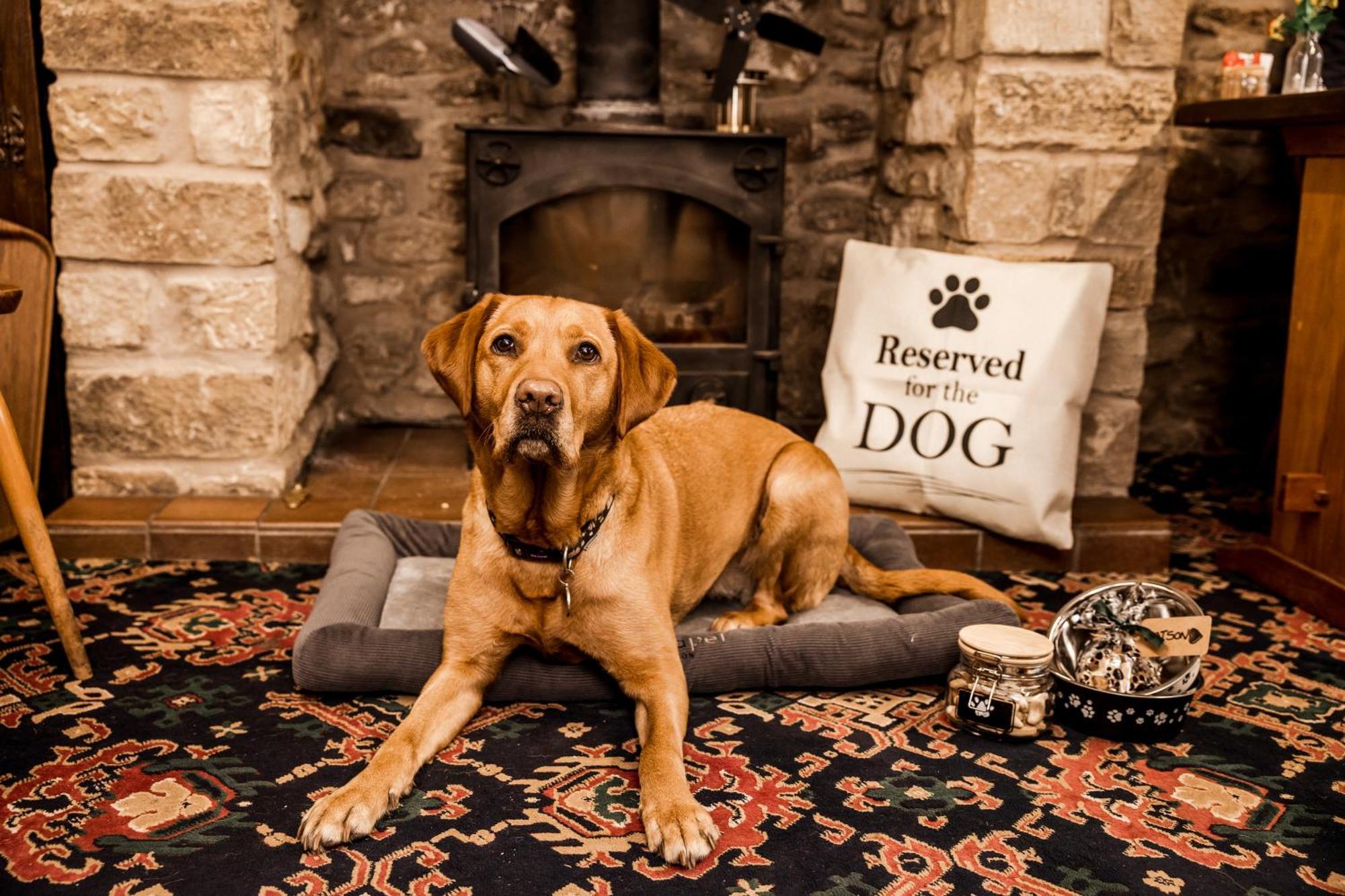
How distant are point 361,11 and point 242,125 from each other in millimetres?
1114

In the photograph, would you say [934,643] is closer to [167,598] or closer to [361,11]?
[167,598]

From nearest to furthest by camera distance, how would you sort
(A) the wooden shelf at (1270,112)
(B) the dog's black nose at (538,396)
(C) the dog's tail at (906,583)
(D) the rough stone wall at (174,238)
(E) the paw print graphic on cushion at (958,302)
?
(B) the dog's black nose at (538,396) < (C) the dog's tail at (906,583) < (A) the wooden shelf at (1270,112) < (D) the rough stone wall at (174,238) < (E) the paw print graphic on cushion at (958,302)

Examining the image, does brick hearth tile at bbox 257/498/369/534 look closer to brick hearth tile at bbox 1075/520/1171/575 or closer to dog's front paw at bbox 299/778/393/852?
dog's front paw at bbox 299/778/393/852

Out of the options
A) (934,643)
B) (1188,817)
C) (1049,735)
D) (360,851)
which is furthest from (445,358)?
(1188,817)

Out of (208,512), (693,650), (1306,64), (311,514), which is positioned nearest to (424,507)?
(311,514)

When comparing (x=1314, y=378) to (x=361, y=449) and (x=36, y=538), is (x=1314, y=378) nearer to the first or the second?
(x=361, y=449)

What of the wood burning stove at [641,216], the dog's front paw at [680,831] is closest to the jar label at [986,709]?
the dog's front paw at [680,831]

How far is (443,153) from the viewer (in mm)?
4188

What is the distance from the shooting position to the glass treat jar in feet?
11.1

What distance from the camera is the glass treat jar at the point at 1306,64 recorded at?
340 centimetres

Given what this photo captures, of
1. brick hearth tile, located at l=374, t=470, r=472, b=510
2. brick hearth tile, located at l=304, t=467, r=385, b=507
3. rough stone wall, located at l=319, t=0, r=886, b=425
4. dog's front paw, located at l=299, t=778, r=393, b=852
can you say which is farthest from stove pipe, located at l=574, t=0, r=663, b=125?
dog's front paw, located at l=299, t=778, r=393, b=852

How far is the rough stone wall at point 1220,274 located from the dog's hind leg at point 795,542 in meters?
2.26

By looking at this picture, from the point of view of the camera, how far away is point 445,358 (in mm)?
2199

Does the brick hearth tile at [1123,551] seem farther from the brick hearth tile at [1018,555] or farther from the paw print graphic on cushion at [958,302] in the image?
the paw print graphic on cushion at [958,302]
